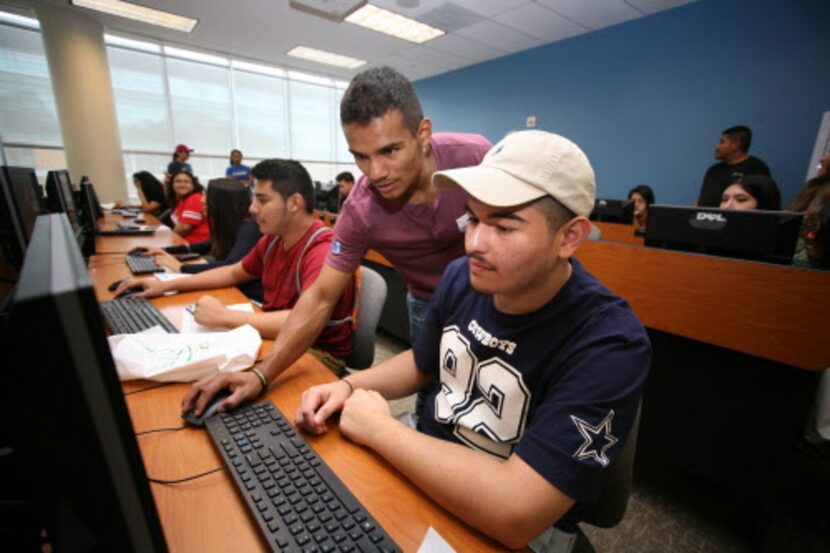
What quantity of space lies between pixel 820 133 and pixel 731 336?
11.6 ft

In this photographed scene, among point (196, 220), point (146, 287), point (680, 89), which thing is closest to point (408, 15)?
point (680, 89)

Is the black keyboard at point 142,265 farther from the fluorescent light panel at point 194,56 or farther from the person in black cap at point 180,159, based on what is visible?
the fluorescent light panel at point 194,56

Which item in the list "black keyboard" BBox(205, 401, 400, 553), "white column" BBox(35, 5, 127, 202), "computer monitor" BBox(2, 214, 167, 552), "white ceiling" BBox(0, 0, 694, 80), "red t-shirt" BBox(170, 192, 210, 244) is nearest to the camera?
"computer monitor" BBox(2, 214, 167, 552)

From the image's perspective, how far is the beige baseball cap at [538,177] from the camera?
0.69 metres

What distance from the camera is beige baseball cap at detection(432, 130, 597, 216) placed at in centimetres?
69

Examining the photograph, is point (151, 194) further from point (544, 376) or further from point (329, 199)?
point (544, 376)

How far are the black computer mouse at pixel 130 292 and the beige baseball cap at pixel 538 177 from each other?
153 centimetres

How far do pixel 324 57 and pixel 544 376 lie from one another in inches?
276

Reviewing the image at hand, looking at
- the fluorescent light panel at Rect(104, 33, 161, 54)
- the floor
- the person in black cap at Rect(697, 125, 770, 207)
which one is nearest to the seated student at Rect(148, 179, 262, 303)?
the floor

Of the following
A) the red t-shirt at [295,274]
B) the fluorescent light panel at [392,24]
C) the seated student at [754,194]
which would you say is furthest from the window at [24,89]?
the seated student at [754,194]

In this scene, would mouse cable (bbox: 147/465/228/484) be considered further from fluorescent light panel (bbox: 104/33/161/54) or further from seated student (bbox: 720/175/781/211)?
fluorescent light panel (bbox: 104/33/161/54)

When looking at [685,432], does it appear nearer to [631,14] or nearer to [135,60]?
[631,14]

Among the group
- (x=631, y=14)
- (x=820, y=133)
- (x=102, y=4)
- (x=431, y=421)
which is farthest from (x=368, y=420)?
(x=102, y=4)

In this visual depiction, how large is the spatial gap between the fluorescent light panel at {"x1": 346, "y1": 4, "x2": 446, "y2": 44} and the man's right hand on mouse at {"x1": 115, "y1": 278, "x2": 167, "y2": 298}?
392 cm
